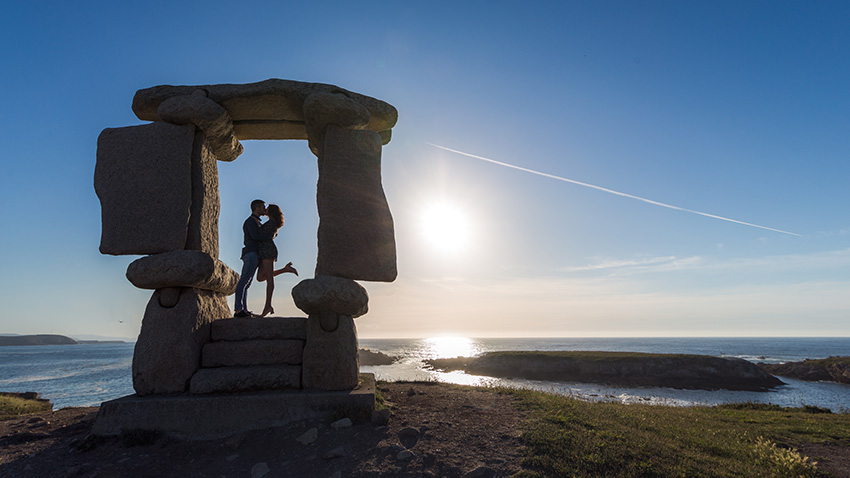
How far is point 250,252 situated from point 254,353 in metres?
2.01

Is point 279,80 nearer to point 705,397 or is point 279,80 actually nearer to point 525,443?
point 525,443

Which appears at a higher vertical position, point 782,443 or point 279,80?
point 279,80

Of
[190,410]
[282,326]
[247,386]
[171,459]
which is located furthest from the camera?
[282,326]

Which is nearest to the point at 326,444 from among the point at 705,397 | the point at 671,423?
the point at 671,423

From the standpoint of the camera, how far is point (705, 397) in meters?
28.4

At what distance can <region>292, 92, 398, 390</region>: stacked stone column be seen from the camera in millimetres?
5590

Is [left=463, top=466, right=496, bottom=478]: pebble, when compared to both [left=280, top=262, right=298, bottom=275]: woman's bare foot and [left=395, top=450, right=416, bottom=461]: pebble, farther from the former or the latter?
[left=280, top=262, right=298, bottom=275]: woman's bare foot

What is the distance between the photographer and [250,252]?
23.1 feet

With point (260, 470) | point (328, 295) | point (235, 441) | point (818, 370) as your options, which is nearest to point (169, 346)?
point (235, 441)

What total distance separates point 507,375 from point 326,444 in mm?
36606

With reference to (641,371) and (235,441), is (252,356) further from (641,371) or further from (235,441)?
(641,371)

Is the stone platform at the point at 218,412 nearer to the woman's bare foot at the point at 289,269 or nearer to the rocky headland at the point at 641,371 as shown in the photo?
the woman's bare foot at the point at 289,269

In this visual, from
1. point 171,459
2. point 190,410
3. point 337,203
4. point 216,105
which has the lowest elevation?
point 171,459

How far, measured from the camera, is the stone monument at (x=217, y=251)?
5.36 m
